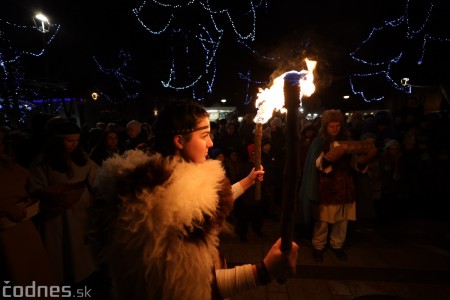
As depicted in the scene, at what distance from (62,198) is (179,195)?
3169mm

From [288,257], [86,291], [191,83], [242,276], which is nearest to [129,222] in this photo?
[242,276]

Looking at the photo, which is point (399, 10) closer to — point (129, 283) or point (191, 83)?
point (191, 83)

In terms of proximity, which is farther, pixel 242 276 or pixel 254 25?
pixel 254 25

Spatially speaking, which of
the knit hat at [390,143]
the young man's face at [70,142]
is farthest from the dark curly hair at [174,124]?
the knit hat at [390,143]

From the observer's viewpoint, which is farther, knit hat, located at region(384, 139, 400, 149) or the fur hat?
knit hat, located at region(384, 139, 400, 149)

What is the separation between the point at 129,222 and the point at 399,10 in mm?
17319

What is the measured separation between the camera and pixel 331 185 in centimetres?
509

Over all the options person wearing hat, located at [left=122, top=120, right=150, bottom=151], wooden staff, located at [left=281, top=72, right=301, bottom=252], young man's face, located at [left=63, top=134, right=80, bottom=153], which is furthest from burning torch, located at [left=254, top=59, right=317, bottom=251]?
person wearing hat, located at [left=122, top=120, right=150, bottom=151]

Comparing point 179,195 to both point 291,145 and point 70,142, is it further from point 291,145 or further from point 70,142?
point 70,142

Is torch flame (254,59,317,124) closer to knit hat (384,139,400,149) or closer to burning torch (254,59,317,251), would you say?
burning torch (254,59,317,251)

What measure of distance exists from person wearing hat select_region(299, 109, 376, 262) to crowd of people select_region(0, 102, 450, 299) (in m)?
0.02

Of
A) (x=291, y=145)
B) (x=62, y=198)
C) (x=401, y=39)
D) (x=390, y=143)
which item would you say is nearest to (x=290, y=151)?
(x=291, y=145)

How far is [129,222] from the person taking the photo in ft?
5.11

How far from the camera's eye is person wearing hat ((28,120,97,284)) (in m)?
3.94
